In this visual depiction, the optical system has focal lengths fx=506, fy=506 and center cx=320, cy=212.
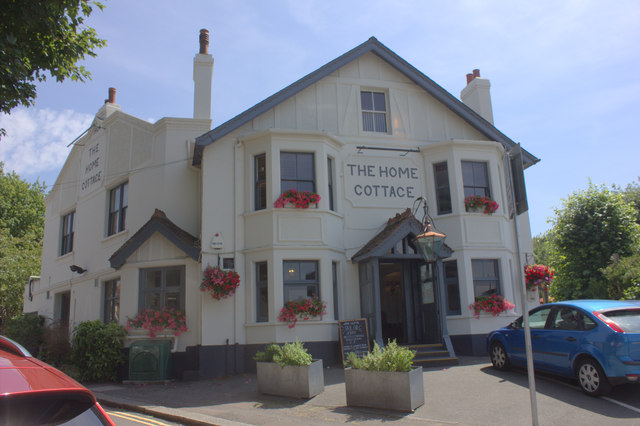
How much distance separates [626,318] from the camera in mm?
8406

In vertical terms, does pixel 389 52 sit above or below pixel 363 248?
above

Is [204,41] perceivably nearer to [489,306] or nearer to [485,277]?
[485,277]

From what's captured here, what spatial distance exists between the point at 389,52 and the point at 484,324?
28.9 ft

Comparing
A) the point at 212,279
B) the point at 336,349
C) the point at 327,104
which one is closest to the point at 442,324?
the point at 336,349

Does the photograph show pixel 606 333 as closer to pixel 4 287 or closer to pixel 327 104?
pixel 327 104

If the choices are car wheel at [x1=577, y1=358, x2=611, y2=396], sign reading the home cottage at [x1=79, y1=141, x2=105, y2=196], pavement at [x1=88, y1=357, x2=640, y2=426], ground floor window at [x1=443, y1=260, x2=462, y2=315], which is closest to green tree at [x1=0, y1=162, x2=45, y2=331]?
sign reading the home cottage at [x1=79, y1=141, x2=105, y2=196]

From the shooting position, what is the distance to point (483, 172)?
52.4 ft

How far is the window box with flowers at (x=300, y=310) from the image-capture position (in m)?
13.1

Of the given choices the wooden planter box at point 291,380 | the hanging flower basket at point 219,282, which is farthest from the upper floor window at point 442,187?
the wooden planter box at point 291,380

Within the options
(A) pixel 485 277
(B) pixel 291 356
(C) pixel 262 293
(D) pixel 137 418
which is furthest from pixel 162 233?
(A) pixel 485 277

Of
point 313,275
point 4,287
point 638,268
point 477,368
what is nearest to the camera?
point 477,368

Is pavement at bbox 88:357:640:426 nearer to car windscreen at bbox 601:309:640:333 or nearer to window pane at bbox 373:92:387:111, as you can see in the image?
car windscreen at bbox 601:309:640:333

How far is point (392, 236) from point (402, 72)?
5953 mm

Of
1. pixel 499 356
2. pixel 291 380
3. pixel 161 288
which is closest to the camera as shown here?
pixel 291 380
